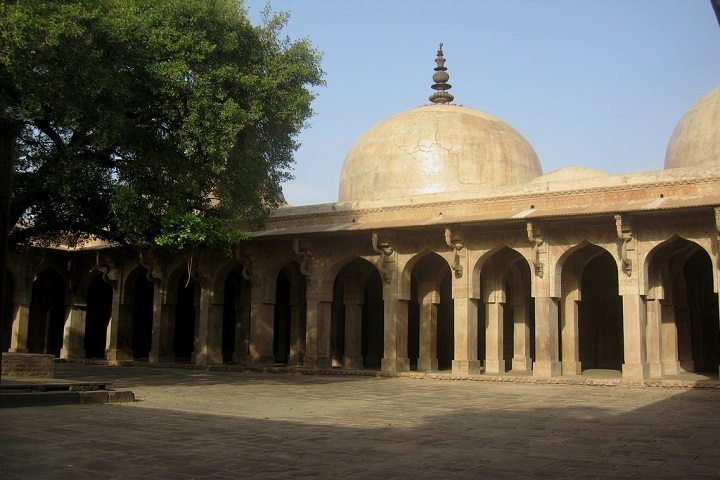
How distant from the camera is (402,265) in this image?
65.5 feet

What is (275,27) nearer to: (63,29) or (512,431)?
(63,29)

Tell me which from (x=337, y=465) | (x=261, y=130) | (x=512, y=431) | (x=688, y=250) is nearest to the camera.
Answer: (x=337, y=465)

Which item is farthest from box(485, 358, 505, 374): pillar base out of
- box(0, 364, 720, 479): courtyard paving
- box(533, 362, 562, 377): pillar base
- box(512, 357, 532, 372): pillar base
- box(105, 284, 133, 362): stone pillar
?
box(105, 284, 133, 362): stone pillar

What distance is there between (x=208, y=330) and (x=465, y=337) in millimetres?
→ 8425

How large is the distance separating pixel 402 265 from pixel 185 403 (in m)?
9.57

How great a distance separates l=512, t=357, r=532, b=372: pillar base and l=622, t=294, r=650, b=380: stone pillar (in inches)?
148

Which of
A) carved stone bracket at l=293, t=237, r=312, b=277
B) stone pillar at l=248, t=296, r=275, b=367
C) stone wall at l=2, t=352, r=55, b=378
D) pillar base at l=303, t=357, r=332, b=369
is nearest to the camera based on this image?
stone wall at l=2, t=352, r=55, b=378

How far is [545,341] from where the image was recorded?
17.6m

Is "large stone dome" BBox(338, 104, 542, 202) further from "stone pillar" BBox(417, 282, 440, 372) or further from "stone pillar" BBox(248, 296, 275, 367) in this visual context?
"stone pillar" BBox(248, 296, 275, 367)

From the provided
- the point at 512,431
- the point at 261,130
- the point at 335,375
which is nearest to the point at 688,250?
the point at 335,375

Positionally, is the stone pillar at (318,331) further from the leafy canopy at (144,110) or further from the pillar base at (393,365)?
the leafy canopy at (144,110)

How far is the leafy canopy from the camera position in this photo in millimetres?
12156

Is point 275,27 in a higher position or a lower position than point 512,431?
higher

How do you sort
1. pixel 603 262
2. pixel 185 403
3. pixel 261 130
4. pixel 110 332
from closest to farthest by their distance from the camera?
pixel 185 403 → pixel 261 130 → pixel 603 262 → pixel 110 332
